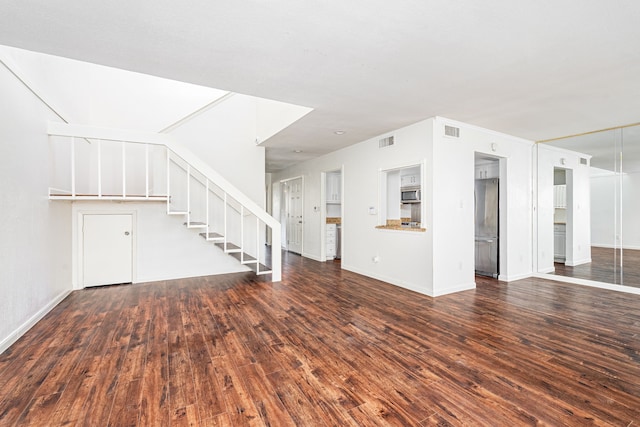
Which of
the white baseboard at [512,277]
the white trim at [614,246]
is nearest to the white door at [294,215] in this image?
the white baseboard at [512,277]

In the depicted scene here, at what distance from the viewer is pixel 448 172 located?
4.30 metres

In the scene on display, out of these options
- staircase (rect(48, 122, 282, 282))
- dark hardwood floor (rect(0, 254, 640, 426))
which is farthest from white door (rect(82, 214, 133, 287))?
dark hardwood floor (rect(0, 254, 640, 426))

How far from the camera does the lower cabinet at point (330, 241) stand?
7289mm

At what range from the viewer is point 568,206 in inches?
213

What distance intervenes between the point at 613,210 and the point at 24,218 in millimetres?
7897

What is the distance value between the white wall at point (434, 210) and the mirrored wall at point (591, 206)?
1.66ft

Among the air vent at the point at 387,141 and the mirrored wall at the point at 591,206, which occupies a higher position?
the air vent at the point at 387,141

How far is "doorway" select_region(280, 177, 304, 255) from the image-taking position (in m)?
8.04

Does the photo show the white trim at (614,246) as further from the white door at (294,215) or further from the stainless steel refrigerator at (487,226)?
the white door at (294,215)

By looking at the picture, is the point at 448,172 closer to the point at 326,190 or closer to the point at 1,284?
Answer: the point at 326,190

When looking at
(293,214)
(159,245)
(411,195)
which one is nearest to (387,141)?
(411,195)

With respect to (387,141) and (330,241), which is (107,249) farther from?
(387,141)

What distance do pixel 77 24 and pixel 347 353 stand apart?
321 centimetres

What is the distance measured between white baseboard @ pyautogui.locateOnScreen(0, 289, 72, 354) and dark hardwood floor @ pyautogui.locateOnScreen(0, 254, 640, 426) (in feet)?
0.20
